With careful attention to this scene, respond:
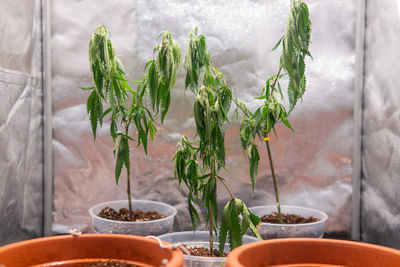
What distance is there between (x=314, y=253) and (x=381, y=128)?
0.71m

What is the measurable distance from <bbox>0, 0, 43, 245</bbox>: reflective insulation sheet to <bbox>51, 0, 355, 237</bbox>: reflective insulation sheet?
0.25ft

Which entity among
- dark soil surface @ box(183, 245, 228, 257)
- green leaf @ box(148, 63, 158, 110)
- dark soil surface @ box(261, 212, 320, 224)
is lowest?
dark soil surface @ box(183, 245, 228, 257)

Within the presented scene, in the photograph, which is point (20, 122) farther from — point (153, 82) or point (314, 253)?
point (314, 253)

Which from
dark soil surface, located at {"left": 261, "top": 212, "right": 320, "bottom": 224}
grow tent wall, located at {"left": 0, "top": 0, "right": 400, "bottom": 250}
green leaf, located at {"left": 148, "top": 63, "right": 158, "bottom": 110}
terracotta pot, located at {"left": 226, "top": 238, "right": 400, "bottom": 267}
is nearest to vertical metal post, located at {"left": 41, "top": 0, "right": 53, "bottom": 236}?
grow tent wall, located at {"left": 0, "top": 0, "right": 400, "bottom": 250}

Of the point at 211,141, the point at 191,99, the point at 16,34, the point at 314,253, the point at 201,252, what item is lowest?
the point at 201,252

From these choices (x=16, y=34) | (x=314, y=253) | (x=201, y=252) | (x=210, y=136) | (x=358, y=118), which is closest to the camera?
(x=314, y=253)

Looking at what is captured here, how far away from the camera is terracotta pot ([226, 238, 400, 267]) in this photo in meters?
0.76

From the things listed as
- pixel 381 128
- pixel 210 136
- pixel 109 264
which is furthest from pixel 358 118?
pixel 109 264

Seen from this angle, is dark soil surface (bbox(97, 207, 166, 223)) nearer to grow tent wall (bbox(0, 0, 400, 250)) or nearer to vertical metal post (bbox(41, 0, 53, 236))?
grow tent wall (bbox(0, 0, 400, 250))

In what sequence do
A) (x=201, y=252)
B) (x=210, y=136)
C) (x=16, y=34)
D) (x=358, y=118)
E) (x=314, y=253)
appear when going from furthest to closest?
(x=358, y=118)
(x=16, y=34)
(x=201, y=252)
(x=210, y=136)
(x=314, y=253)

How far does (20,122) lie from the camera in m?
1.33

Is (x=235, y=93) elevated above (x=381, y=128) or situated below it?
above

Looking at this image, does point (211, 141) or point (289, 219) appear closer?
point (211, 141)

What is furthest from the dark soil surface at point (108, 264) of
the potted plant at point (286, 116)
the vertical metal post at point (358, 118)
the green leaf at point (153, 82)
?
the vertical metal post at point (358, 118)
